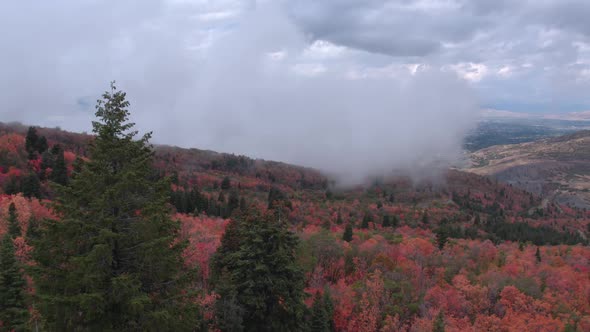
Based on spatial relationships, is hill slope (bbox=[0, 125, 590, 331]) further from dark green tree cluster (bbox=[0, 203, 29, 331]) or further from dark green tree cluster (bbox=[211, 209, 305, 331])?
dark green tree cluster (bbox=[211, 209, 305, 331])

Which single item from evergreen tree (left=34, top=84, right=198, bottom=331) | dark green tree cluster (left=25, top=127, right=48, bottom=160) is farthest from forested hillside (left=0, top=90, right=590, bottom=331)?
dark green tree cluster (left=25, top=127, right=48, bottom=160)

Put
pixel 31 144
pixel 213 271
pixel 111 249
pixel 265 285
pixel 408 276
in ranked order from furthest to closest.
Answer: pixel 31 144, pixel 408 276, pixel 213 271, pixel 265 285, pixel 111 249

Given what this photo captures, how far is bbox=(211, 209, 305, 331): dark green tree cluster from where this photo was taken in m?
29.3

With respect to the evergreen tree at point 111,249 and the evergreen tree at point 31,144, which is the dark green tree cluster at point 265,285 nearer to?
the evergreen tree at point 111,249

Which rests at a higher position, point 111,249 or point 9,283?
point 111,249

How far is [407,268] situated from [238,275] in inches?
1909

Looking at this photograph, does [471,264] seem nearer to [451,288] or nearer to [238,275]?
[451,288]

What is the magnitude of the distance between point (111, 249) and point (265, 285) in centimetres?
1680

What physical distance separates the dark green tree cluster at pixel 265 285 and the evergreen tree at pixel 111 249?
13.2 meters

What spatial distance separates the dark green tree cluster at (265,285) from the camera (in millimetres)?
29281

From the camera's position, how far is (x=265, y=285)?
29.8 meters

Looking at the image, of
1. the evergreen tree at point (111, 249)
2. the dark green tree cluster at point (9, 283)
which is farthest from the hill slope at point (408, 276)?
the evergreen tree at point (111, 249)

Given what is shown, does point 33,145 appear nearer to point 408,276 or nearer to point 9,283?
point 9,283

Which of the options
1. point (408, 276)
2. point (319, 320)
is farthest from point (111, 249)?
point (408, 276)
